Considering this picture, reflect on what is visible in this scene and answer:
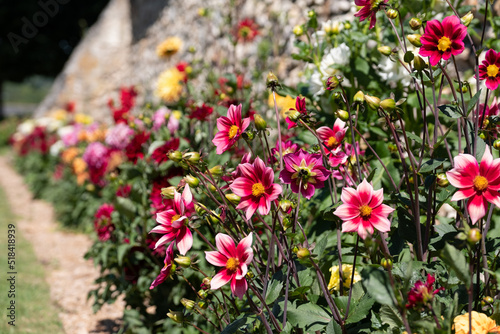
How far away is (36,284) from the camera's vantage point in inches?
105

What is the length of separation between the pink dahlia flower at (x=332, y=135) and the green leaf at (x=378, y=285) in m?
0.42

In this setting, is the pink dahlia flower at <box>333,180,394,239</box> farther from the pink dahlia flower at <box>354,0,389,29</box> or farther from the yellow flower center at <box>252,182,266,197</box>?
the pink dahlia flower at <box>354,0,389,29</box>

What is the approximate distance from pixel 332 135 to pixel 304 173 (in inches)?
9.8

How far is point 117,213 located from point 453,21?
1521 millimetres

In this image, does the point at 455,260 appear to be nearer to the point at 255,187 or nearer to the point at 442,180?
the point at 442,180

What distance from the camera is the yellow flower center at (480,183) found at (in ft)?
2.77

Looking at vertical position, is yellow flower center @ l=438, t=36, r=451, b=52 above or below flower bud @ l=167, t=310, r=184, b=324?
above

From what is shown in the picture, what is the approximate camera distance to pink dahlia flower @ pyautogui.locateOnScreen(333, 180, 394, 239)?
0.89 m

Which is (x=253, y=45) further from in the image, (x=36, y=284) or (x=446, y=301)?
(x=446, y=301)

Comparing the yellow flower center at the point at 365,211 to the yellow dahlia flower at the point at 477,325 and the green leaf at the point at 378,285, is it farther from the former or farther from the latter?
the yellow dahlia flower at the point at 477,325

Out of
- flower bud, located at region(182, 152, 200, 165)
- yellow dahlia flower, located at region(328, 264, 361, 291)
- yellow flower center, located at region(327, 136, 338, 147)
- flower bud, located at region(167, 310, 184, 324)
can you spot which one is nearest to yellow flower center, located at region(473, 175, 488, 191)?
yellow flower center, located at region(327, 136, 338, 147)

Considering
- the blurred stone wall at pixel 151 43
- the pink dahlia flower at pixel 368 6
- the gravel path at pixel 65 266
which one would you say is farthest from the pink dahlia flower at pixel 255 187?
the blurred stone wall at pixel 151 43

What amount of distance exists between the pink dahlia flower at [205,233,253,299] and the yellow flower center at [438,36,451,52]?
23.8 inches

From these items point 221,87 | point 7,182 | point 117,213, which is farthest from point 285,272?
point 7,182
